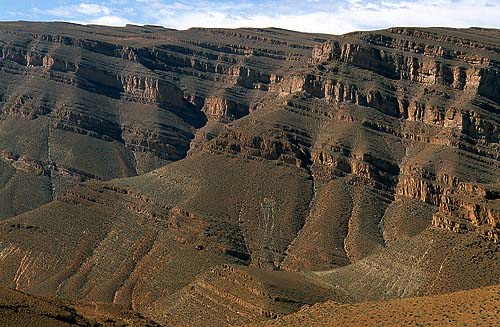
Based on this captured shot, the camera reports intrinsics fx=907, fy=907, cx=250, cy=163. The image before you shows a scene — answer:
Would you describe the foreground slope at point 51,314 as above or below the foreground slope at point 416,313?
below

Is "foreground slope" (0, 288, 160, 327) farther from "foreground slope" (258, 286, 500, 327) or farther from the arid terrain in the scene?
"foreground slope" (258, 286, 500, 327)

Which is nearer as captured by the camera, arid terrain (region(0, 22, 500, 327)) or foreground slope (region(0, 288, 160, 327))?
A: foreground slope (region(0, 288, 160, 327))

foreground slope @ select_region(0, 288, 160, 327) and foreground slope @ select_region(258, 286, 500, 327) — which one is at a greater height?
foreground slope @ select_region(258, 286, 500, 327)

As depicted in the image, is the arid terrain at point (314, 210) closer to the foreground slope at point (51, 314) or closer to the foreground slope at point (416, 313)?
the foreground slope at point (51, 314)

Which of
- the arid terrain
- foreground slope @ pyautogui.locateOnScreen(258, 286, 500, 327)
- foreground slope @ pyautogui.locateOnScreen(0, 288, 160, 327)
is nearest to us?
foreground slope @ pyautogui.locateOnScreen(258, 286, 500, 327)

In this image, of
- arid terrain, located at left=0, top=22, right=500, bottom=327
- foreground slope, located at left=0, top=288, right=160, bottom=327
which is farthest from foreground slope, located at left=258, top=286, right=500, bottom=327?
arid terrain, located at left=0, top=22, right=500, bottom=327

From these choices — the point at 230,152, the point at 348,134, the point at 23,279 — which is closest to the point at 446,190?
the point at 348,134

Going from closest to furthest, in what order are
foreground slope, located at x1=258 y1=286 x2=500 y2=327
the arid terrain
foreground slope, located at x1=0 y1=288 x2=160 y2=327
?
foreground slope, located at x1=258 y1=286 x2=500 y2=327, foreground slope, located at x1=0 y1=288 x2=160 y2=327, the arid terrain

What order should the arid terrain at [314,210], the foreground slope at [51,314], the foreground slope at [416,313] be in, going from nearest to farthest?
the foreground slope at [416,313] < the foreground slope at [51,314] < the arid terrain at [314,210]

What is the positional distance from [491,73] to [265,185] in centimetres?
5325

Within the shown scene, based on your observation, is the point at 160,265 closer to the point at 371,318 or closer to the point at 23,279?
the point at 23,279

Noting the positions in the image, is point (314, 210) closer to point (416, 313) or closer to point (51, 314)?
point (416, 313)

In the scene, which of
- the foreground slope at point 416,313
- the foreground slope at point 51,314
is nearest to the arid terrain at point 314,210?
the foreground slope at point 51,314

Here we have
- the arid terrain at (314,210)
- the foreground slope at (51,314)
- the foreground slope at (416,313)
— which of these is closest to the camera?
the foreground slope at (416,313)
